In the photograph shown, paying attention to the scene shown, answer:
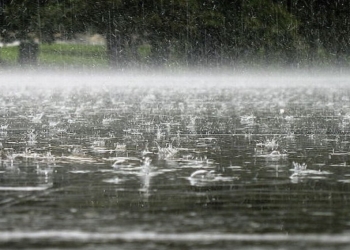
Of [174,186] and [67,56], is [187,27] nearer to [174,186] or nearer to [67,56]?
[67,56]

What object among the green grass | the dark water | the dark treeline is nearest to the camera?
the dark water

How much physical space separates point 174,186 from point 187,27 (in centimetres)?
5338

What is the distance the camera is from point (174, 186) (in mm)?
9836

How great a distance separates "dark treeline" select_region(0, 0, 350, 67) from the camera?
206 ft

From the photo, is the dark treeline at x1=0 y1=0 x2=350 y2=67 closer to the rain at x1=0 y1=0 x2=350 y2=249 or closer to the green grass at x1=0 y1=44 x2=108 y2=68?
the green grass at x1=0 y1=44 x2=108 y2=68

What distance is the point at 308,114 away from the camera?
23.5 meters

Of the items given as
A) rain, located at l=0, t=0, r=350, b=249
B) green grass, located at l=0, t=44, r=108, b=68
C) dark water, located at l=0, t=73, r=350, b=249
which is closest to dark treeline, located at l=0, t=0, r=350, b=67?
green grass, located at l=0, t=44, r=108, b=68

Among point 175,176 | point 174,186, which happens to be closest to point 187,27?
point 175,176

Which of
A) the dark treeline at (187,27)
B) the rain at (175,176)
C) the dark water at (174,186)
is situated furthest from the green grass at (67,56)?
the dark water at (174,186)

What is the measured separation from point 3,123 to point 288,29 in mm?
44811

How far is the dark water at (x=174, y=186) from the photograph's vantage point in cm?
724

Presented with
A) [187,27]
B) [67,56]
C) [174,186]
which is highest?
[187,27]

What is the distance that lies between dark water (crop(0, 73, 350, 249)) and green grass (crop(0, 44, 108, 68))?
4929cm

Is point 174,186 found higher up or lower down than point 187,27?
lower down
